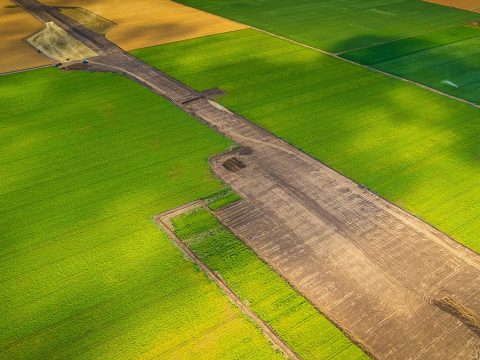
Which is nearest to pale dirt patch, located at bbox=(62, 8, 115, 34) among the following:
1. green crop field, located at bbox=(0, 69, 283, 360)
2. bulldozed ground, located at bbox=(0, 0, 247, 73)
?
bulldozed ground, located at bbox=(0, 0, 247, 73)

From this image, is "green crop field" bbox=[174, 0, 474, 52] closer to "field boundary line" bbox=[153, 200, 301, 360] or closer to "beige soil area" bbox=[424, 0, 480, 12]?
"beige soil area" bbox=[424, 0, 480, 12]

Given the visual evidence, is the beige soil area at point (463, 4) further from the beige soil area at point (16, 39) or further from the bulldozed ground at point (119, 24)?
the beige soil area at point (16, 39)

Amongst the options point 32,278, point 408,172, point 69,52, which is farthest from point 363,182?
point 69,52

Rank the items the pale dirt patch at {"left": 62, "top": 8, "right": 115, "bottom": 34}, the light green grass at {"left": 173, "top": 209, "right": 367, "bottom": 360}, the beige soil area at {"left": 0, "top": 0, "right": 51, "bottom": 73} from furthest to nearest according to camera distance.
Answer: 1. the pale dirt patch at {"left": 62, "top": 8, "right": 115, "bottom": 34}
2. the beige soil area at {"left": 0, "top": 0, "right": 51, "bottom": 73}
3. the light green grass at {"left": 173, "top": 209, "right": 367, "bottom": 360}

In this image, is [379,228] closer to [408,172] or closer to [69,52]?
[408,172]

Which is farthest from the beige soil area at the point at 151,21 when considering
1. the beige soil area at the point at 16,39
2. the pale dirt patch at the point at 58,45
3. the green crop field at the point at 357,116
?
the beige soil area at the point at 16,39

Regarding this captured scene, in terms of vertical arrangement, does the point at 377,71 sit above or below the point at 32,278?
above
